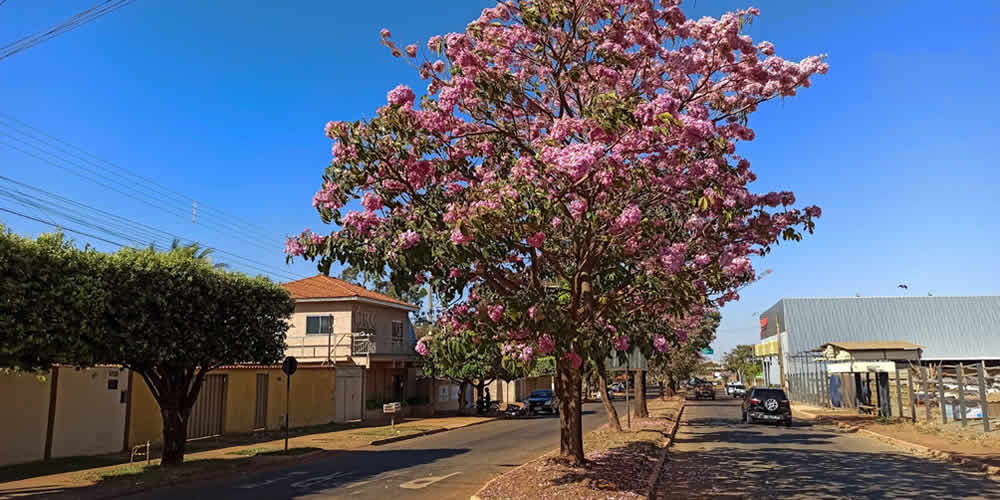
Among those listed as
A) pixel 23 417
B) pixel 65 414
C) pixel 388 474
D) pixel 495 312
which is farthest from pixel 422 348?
pixel 65 414

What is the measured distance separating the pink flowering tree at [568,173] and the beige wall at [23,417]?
12.0 m

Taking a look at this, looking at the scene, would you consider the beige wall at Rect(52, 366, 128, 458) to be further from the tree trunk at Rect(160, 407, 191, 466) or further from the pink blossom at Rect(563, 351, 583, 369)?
the pink blossom at Rect(563, 351, 583, 369)

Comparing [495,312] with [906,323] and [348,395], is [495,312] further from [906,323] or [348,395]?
[906,323]

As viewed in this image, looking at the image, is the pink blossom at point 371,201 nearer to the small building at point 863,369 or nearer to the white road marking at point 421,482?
the white road marking at point 421,482

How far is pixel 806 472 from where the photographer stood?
1476cm

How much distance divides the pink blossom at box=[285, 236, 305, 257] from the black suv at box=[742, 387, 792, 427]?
2624 cm

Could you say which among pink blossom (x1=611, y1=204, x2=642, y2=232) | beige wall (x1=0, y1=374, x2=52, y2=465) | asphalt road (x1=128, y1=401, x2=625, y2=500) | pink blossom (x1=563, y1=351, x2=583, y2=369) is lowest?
asphalt road (x1=128, y1=401, x2=625, y2=500)

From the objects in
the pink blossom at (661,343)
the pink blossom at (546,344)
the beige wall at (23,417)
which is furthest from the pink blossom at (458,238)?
the beige wall at (23,417)

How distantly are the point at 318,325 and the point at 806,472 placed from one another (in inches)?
1054

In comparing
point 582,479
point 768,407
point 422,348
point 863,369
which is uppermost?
point 422,348

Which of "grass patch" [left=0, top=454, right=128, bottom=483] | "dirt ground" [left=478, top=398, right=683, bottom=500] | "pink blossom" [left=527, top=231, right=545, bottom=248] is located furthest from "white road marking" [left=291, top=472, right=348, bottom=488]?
"pink blossom" [left=527, top=231, right=545, bottom=248]

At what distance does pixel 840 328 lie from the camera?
64.2 metres

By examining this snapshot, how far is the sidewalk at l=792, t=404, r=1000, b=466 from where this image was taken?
17189 mm

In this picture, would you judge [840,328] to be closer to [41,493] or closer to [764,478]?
[764,478]
